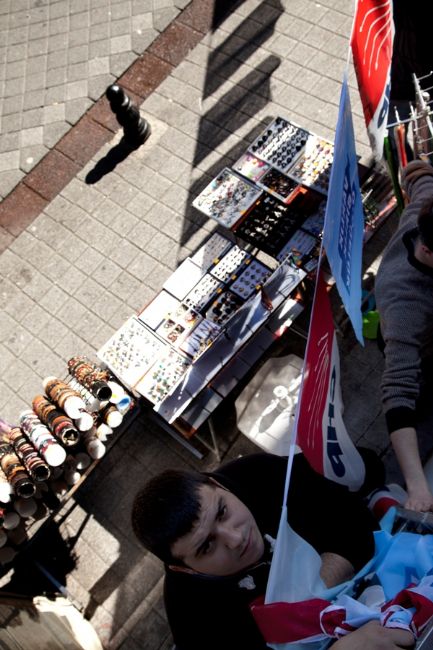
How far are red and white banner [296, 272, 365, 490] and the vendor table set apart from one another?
6.73ft

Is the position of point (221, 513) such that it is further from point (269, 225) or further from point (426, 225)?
point (269, 225)

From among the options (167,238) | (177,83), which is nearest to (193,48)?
(177,83)

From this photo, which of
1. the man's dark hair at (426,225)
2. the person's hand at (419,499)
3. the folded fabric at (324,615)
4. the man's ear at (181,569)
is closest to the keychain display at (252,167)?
the man's dark hair at (426,225)

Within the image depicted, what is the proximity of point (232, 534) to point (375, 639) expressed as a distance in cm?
57

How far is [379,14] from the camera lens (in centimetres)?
319

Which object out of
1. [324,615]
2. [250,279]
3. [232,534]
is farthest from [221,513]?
[250,279]

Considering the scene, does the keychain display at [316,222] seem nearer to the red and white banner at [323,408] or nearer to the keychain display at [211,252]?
the keychain display at [211,252]

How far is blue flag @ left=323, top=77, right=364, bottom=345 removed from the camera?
7.24 feet

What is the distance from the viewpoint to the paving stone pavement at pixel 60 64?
23.7 ft

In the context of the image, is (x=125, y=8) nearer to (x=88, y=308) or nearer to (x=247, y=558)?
(x=88, y=308)

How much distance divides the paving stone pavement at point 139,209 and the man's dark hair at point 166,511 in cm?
297

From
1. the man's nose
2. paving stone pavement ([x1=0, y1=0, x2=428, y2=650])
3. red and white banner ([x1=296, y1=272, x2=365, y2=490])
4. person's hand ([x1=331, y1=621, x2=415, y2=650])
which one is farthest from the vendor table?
person's hand ([x1=331, y1=621, x2=415, y2=650])

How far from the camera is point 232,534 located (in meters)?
2.00

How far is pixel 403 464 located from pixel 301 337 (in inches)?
102
